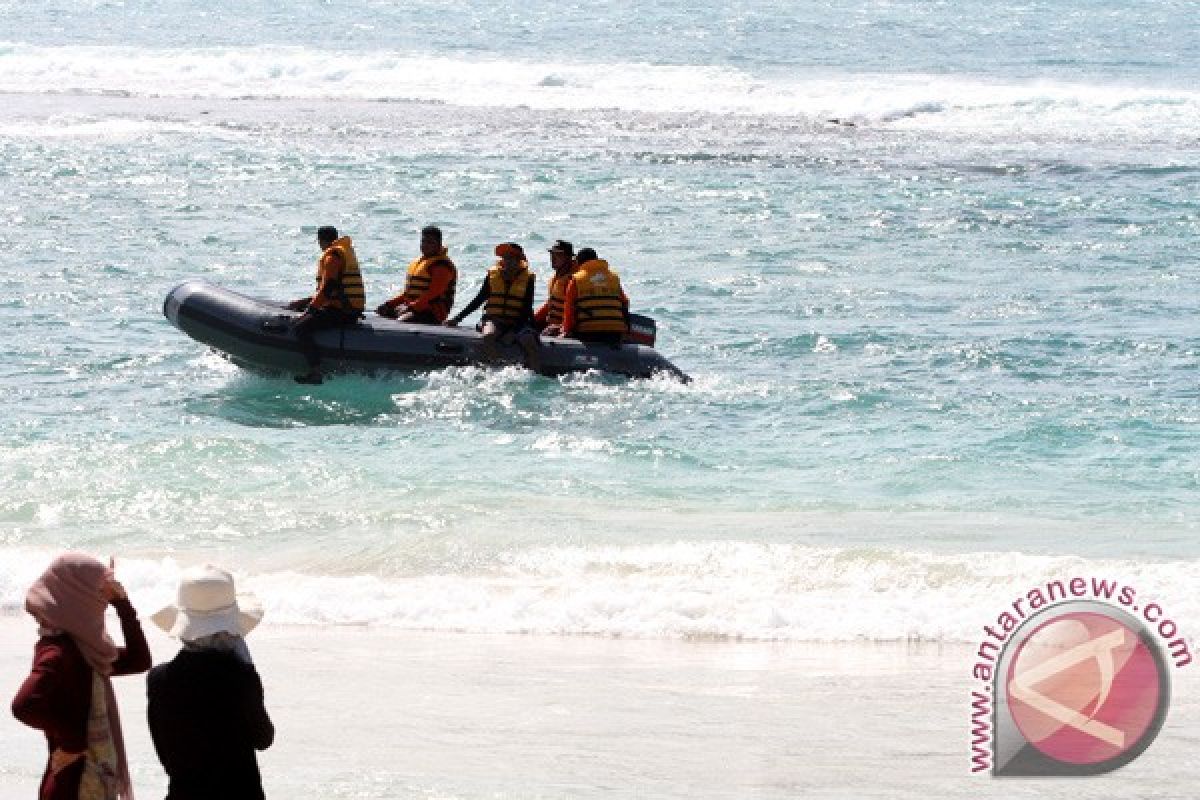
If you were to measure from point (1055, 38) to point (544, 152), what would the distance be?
2357cm

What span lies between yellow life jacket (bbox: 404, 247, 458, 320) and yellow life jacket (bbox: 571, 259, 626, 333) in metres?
0.95

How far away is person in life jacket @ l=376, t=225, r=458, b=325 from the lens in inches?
548


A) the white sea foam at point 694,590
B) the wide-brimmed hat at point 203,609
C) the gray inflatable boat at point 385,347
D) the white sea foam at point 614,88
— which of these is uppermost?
the white sea foam at point 614,88

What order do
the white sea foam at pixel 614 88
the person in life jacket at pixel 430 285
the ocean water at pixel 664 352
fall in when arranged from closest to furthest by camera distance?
the ocean water at pixel 664 352 → the person in life jacket at pixel 430 285 → the white sea foam at pixel 614 88

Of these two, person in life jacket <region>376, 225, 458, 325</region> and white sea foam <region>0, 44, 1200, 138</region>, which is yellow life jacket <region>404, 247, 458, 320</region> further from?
white sea foam <region>0, 44, 1200, 138</region>

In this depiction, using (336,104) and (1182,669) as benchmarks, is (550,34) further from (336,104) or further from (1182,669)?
(1182,669)

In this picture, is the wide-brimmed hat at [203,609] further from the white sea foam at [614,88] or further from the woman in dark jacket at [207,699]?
the white sea foam at [614,88]

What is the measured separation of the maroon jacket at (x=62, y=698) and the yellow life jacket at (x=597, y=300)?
9.28 m

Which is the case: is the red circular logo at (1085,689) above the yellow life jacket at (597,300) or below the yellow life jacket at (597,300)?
below

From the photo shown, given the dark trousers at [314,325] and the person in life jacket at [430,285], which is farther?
the person in life jacket at [430,285]

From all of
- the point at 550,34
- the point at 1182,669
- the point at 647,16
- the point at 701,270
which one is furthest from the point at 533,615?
the point at 647,16

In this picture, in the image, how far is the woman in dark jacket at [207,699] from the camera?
14.4 ft

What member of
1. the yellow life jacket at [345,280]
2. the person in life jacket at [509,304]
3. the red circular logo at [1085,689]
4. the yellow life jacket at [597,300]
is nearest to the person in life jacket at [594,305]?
the yellow life jacket at [597,300]

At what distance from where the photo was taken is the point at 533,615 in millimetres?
8695
